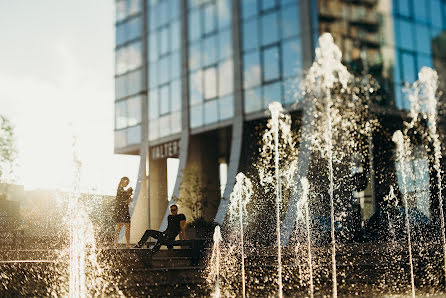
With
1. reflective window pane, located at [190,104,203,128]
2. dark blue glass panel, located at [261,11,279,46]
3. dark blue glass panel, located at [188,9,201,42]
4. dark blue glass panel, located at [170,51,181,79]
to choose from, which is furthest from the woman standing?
dark blue glass panel, located at [170,51,181,79]

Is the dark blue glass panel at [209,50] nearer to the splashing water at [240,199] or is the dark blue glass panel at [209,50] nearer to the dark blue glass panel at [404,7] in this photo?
the splashing water at [240,199]

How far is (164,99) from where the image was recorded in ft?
115

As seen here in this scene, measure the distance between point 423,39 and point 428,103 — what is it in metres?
3.41

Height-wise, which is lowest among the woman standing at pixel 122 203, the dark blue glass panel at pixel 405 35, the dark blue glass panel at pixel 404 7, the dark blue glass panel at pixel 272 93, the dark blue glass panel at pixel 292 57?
the woman standing at pixel 122 203

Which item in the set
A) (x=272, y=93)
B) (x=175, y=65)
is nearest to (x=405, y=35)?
(x=272, y=93)

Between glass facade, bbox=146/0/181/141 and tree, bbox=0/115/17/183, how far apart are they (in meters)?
7.81

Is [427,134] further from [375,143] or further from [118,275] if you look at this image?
[118,275]

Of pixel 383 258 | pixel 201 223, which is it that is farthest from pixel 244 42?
pixel 383 258

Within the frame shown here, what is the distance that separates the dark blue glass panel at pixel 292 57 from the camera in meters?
25.9

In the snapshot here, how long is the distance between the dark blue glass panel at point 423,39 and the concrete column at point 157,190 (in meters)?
16.4

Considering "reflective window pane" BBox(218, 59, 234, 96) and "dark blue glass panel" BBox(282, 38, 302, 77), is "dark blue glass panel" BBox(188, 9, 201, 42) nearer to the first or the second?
"reflective window pane" BBox(218, 59, 234, 96)

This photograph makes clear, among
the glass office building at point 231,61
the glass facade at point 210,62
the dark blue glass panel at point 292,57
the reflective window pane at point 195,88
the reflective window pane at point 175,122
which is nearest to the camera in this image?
the dark blue glass panel at point 292,57

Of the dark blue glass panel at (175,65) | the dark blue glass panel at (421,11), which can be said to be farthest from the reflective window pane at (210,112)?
the dark blue glass panel at (421,11)

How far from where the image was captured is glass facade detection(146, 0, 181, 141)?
34156 mm
